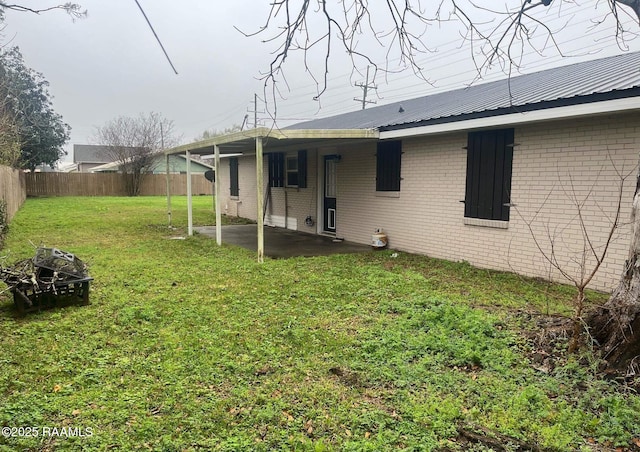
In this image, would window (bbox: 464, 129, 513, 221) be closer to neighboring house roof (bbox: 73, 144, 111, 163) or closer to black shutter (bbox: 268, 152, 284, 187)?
black shutter (bbox: 268, 152, 284, 187)

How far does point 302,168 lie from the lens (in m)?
12.2

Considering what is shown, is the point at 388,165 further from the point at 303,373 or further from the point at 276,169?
the point at 303,373

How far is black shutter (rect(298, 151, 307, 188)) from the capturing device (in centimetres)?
1213

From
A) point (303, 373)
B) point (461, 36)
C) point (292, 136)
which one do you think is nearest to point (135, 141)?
point (292, 136)

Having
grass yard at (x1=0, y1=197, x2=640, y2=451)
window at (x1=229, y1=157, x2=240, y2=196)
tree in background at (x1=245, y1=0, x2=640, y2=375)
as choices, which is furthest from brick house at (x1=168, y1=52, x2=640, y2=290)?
window at (x1=229, y1=157, x2=240, y2=196)

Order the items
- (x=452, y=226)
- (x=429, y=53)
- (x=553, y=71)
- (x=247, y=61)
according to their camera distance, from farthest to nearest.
→ (x=553, y=71) < (x=452, y=226) < (x=247, y=61) < (x=429, y=53)

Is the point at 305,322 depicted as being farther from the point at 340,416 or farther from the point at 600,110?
the point at 600,110

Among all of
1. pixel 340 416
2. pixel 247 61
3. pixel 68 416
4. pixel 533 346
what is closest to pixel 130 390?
pixel 68 416

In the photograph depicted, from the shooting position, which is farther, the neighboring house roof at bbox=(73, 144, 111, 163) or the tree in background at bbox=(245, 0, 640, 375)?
the neighboring house roof at bbox=(73, 144, 111, 163)

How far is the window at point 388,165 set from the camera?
8.83m

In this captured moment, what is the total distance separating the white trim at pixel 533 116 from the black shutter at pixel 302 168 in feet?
14.8

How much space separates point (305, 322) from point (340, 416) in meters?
1.78

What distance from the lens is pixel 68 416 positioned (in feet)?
8.77

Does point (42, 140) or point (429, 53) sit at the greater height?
point (42, 140)
